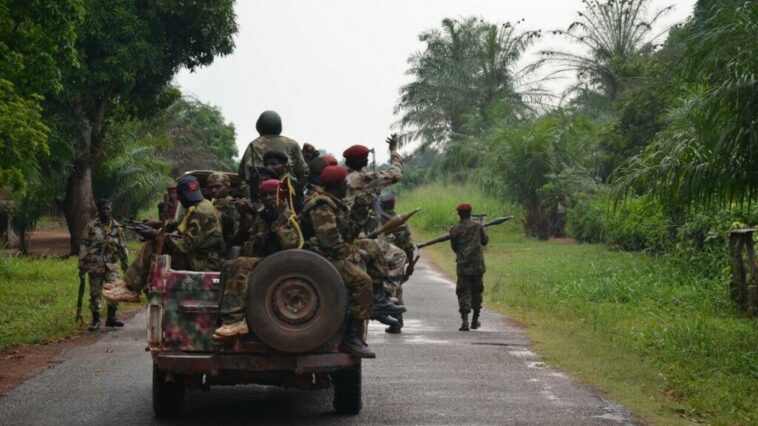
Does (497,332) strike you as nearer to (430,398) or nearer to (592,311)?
(592,311)

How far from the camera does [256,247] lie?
28.4 ft

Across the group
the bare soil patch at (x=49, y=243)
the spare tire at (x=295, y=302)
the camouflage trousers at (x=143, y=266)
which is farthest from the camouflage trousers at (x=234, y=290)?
the bare soil patch at (x=49, y=243)

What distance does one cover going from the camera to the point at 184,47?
26438 millimetres

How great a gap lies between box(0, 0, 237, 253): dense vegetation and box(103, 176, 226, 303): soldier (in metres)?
7.52

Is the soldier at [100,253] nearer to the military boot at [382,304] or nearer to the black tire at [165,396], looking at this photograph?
the military boot at [382,304]

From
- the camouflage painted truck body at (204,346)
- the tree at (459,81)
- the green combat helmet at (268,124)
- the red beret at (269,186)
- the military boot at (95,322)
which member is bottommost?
the military boot at (95,322)

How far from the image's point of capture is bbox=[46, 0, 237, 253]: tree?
24547mm

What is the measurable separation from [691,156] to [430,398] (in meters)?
4.71

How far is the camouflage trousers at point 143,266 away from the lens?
29.0 ft

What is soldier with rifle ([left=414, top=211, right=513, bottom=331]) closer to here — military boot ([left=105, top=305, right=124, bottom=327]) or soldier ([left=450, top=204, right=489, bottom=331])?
soldier ([left=450, top=204, right=489, bottom=331])

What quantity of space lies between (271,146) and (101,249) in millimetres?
6182

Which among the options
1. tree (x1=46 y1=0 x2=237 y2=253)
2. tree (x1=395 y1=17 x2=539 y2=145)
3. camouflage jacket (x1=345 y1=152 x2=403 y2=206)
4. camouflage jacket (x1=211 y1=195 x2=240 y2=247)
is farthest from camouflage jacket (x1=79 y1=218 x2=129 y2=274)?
tree (x1=395 y1=17 x2=539 y2=145)

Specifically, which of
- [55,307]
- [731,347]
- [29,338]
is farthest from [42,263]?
[731,347]

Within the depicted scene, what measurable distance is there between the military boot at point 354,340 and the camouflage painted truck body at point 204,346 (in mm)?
56
